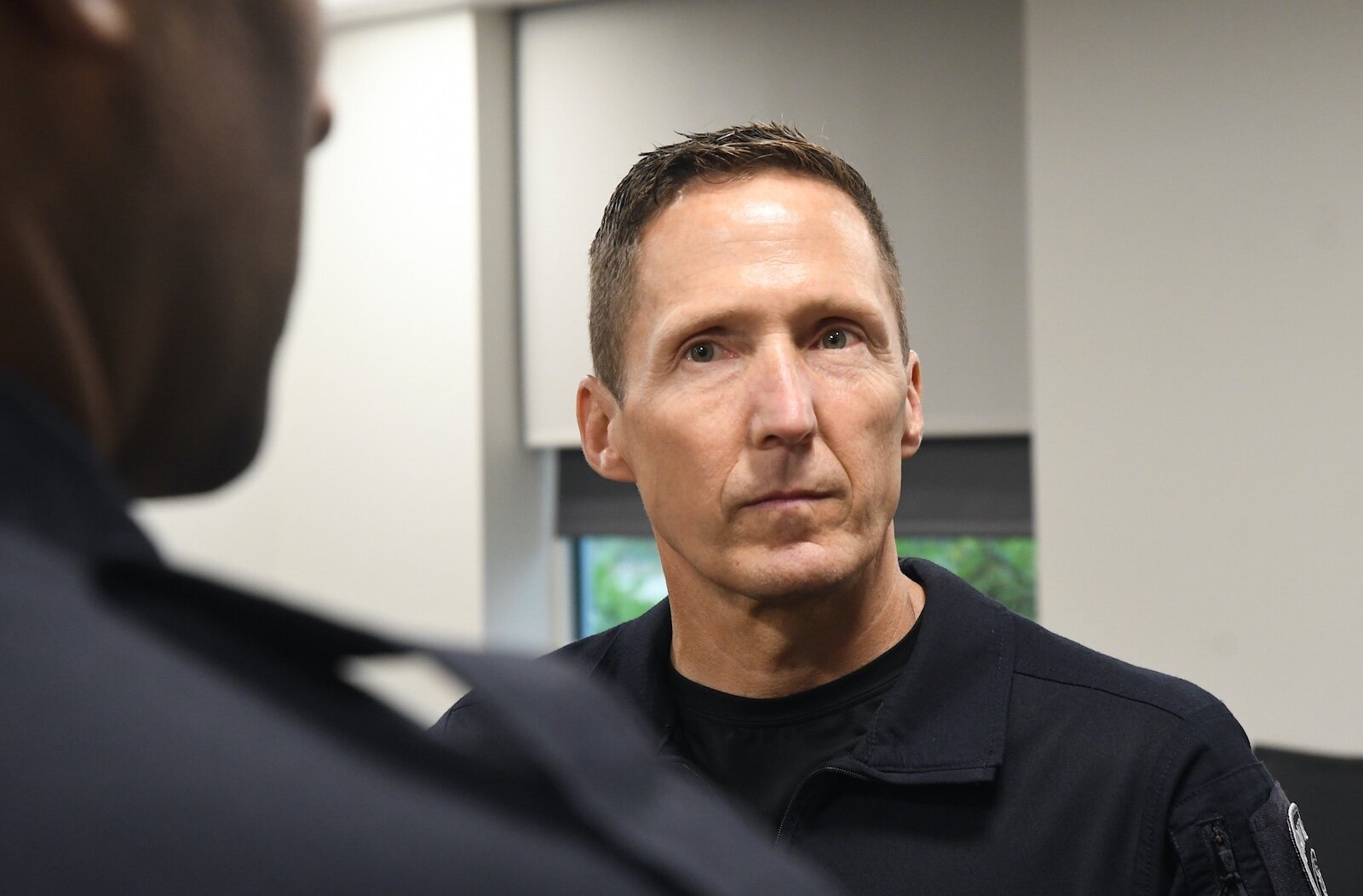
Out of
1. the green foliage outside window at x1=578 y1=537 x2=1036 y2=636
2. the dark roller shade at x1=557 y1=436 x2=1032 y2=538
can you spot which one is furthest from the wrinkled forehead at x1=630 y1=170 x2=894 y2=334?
the green foliage outside window at x1=578 y1=537 x2=1036 y2=636

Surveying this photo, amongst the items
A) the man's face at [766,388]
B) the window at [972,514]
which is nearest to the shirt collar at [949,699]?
the man's face at [766,388]

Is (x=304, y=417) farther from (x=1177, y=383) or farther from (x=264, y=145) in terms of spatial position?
(x=264, y=145)

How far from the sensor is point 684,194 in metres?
1.35

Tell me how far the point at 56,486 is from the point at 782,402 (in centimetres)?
95

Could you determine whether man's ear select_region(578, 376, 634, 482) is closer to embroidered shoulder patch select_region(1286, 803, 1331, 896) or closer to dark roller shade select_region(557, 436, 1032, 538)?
embroidered shoulder patch select_region(1286, 803, 1331, 896)

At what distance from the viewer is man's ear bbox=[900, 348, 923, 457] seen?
1.35 meters

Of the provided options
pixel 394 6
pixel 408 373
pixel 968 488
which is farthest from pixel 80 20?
pixel 394 6

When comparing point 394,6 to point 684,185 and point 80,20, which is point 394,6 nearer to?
point 684,185

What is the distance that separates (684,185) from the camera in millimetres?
1352

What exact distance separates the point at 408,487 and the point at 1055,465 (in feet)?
6.04

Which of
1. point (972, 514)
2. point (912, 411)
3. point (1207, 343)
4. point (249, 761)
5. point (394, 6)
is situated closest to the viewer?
point (249, 761)

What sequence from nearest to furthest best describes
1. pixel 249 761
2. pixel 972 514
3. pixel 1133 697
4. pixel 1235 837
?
1. pixel 249 761
2. pixel 1235 837
3. pixel 1133 697
4. pixel 972 514

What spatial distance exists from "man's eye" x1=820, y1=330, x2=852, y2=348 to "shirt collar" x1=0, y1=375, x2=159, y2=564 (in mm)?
1019

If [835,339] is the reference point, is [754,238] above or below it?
above
